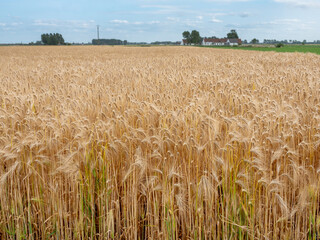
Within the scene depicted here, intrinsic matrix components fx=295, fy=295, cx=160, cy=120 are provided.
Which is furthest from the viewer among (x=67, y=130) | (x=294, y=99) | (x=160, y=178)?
(x=294, y=99)

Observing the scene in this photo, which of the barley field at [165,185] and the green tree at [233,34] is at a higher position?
the green tree at [233,34]

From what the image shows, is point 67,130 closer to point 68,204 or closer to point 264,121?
point 68,204

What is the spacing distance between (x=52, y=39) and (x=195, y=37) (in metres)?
60.7

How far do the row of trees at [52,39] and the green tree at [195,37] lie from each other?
56245 millimetres

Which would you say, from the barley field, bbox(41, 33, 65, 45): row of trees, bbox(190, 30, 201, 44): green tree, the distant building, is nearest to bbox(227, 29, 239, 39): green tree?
the distant building

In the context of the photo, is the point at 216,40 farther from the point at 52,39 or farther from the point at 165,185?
the point at 165,185

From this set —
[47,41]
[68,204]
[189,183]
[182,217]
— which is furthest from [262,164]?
[47,41]

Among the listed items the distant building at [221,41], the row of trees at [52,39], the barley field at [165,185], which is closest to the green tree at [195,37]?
the distant building at [221,41]

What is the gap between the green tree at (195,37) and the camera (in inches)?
5187

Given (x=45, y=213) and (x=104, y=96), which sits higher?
(x=104, y=96)

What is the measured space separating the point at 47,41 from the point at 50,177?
12407cm

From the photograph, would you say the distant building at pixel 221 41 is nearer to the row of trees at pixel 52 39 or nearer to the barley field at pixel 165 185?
the row of trees at pixel 52 39

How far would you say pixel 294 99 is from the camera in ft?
16.4

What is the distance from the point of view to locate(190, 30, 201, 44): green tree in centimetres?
13175
